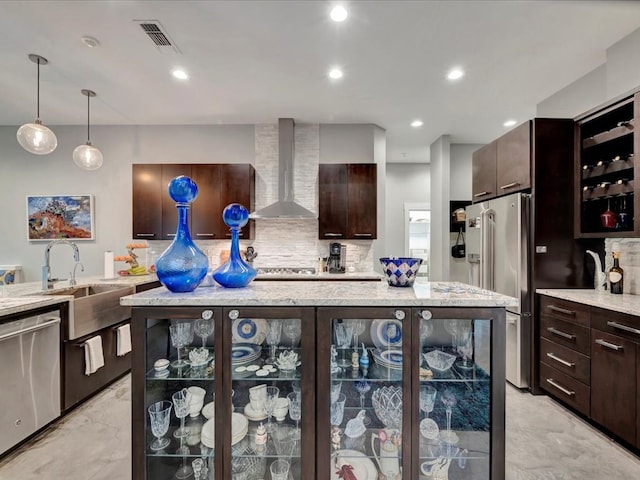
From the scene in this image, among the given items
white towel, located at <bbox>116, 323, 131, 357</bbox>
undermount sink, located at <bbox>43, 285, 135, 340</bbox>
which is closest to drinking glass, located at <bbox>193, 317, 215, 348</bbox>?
undermount sink, located at <bbox>43, 285, 135, 340</bbox>

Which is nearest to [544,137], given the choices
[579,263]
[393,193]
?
[579,263]

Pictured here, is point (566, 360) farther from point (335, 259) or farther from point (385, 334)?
point (335, 259)

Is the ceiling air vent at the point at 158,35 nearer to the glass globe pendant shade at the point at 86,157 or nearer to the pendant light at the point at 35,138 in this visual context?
the pendant light at the point at 35,138

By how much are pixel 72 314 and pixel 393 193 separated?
5.83 metres

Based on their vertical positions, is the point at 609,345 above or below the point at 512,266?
below

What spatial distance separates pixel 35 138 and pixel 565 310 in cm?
474

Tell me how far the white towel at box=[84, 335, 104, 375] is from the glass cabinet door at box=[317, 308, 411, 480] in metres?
2.26

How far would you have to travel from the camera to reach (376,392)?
146 centimetres

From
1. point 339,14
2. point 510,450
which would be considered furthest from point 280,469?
point 339,14

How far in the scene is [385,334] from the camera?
1.50m

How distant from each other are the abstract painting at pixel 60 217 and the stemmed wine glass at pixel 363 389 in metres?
4.79

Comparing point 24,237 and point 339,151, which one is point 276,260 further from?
point 24,237

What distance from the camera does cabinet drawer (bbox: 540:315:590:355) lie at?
233 centimetres

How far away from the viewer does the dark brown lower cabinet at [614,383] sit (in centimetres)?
196
